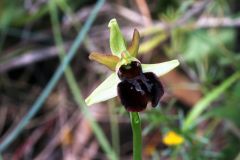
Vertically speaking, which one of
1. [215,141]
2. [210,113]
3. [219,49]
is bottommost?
[215,141]

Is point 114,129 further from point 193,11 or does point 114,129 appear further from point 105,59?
point 105,59

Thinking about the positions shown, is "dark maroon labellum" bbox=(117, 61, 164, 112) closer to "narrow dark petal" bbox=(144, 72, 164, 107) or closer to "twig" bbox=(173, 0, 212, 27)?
"narrow dark petal" bbox=(144, 72, 164, 107)

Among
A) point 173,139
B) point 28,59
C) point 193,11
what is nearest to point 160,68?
point 173,139

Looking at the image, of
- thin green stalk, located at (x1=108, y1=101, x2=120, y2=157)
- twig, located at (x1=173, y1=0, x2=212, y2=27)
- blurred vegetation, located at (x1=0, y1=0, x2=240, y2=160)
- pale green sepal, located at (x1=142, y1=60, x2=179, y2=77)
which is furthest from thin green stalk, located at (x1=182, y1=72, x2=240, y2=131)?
pale green sepal, located at (x1=142, y1=60, x2=179, y2=77)

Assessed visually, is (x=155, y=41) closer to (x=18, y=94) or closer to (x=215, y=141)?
(x=215, y=141)

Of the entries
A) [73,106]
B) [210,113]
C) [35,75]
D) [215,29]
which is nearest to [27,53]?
[35,75]

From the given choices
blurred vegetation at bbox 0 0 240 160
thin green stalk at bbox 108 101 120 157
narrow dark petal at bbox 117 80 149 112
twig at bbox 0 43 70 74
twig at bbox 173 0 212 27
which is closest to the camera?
narrow dark petal at bbox 117 80 149 112
